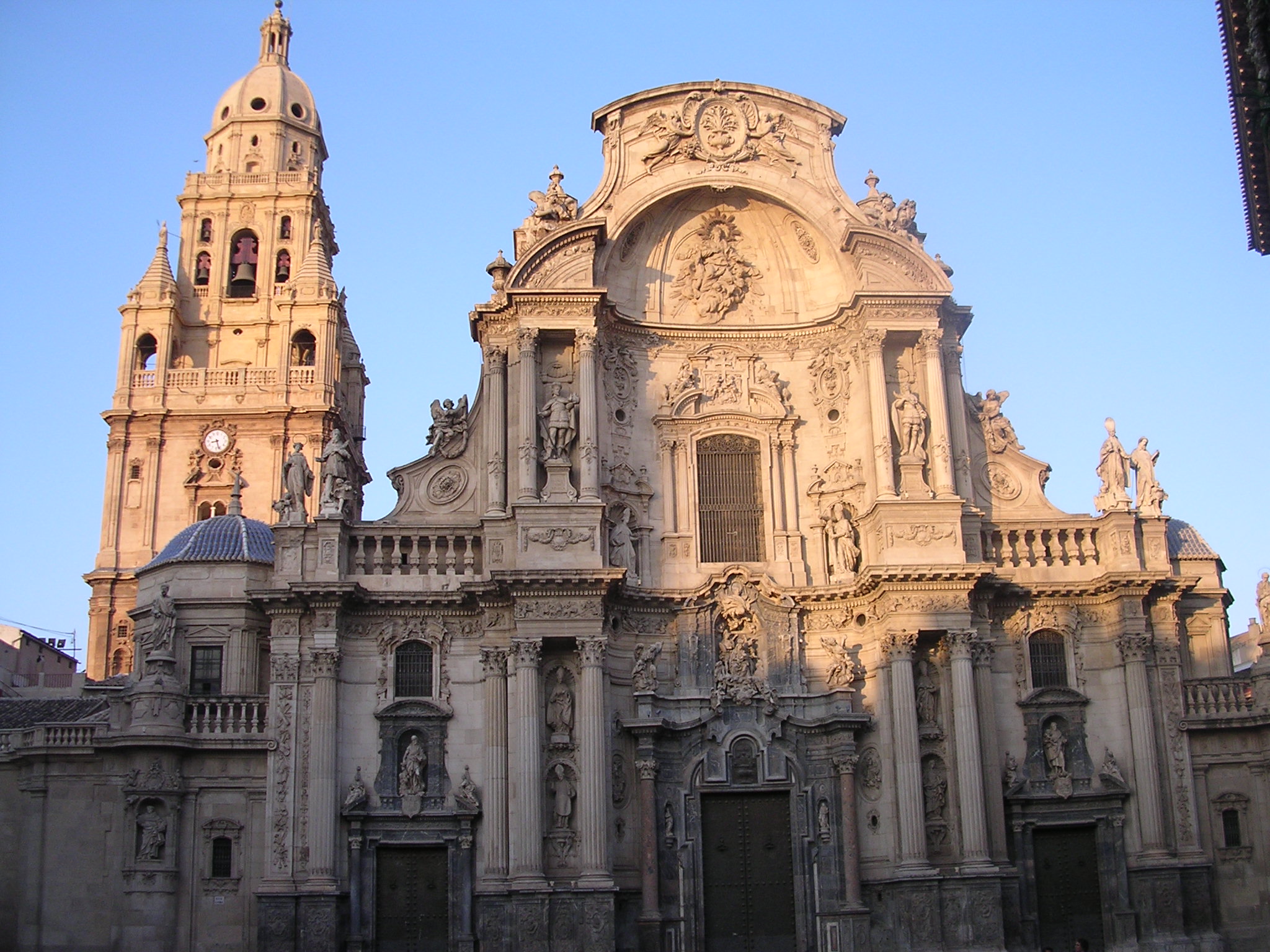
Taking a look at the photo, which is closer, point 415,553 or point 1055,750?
point 1055,750

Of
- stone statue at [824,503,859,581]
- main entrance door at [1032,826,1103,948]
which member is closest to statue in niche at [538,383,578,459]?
stone statue at [824,503,859,581]

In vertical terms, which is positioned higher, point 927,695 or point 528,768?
point 927,695

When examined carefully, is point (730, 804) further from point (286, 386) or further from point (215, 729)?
point (286, 386)

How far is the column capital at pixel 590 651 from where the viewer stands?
93.1 feet

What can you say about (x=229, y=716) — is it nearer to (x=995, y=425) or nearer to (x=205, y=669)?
(x=205, y=669)

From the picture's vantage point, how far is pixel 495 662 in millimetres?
29078

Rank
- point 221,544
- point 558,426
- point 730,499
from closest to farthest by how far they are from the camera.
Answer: point 558,426, point 730,499, point 221,544

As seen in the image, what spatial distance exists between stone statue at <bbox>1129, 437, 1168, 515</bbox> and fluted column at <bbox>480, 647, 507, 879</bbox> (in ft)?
45.1

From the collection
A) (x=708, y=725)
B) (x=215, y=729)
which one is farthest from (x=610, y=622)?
(x=215, y=729)

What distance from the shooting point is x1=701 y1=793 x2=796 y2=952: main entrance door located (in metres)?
28.8

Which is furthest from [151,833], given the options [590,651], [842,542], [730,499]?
[842,542]

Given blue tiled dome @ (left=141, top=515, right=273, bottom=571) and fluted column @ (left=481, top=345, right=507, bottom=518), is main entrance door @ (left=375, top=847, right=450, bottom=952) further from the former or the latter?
blue tiled dome @ (left=141, top=515, right=273, bottom=571)

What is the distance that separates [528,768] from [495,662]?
2.37 meters

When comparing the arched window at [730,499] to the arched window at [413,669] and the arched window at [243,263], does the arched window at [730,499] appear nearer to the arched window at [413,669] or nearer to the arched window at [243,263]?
the arched window at [413,669]
